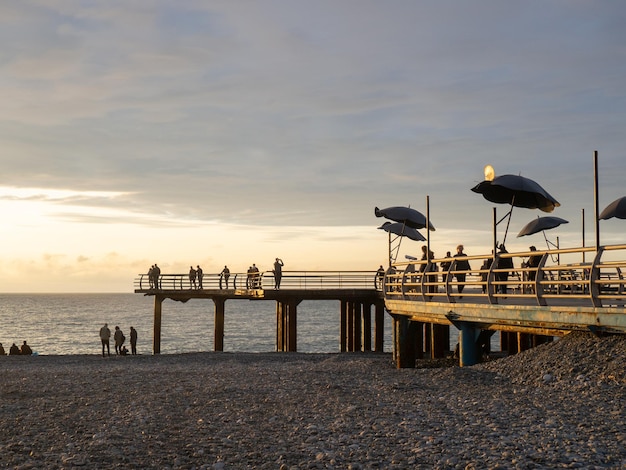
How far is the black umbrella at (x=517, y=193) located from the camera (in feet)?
61.0

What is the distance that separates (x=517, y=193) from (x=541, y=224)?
8.27 metres

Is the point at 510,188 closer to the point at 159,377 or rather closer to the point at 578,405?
the point at 578,405

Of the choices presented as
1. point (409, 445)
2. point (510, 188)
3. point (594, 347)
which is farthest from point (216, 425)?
point (510, 188)

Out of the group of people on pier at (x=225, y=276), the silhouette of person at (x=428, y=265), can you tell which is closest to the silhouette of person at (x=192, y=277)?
the group of people on pier at (x=225, y=276)

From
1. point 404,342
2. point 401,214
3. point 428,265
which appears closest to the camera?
point 428,265

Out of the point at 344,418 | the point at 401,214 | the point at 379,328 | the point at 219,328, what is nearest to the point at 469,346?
the point at 401,214

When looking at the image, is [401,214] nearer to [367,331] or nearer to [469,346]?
[469,346]

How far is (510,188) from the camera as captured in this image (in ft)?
60.0

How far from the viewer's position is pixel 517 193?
19812 mm

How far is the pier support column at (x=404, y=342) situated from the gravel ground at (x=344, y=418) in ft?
13.9

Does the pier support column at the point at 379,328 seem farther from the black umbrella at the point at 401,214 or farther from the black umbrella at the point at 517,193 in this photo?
the black umbrella at the point at 517,193

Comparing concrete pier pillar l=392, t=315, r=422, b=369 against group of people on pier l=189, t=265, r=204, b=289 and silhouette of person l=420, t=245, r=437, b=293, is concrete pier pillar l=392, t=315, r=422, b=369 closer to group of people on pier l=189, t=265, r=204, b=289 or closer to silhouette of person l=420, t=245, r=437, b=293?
silhouette of person l=420, t=245, r=437, b=293

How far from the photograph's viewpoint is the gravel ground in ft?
33.5

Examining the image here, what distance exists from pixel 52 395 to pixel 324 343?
7156cm
